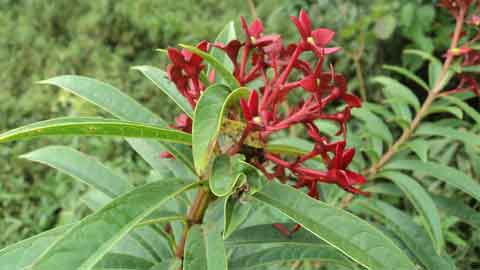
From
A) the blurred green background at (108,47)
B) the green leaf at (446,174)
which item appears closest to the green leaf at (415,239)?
the green leaf at (446,174)

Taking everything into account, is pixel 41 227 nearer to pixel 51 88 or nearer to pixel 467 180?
pixel 51 88

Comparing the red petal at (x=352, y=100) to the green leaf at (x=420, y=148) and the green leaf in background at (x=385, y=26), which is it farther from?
the green leaf in background at (x=385, y=26)

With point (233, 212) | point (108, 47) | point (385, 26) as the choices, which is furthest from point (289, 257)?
point (108, 47)

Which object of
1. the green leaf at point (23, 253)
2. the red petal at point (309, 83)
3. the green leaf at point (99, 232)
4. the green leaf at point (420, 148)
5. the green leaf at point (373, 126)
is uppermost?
the green leaf at point (373, 126)

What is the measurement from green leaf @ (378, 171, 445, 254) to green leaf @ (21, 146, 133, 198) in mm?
618

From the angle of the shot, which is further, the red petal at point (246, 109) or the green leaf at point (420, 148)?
the green leaf at point (420, 148)

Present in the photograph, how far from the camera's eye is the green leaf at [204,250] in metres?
0.75

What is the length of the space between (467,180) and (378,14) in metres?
1.45

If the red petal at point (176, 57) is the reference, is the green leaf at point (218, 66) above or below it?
below

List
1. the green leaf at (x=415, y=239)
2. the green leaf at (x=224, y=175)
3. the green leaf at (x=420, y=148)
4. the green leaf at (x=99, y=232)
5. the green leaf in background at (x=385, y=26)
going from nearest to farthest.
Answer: the green leaf at (x=99, y=232)
the green leaf at (x=224, y=175)
the green leaf at (x=415, y=239)
the green leaf at (x=420, y=148)
the green leaf in background at (x=385, y=26)

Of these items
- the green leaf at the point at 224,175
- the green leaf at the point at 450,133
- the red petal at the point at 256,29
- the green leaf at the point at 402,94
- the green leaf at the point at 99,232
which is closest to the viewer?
the green leaf at the point at 99,232

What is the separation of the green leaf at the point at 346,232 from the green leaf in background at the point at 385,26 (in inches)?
72.0

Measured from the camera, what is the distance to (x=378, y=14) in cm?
244

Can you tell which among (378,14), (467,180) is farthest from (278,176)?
(378,14)
